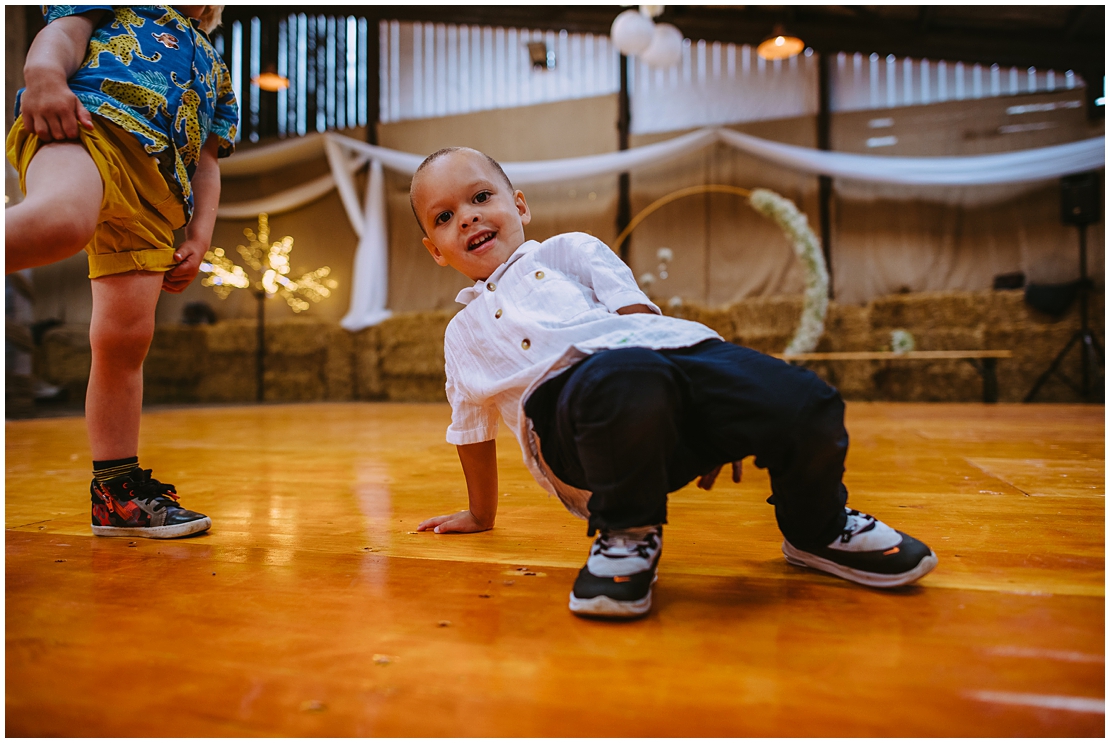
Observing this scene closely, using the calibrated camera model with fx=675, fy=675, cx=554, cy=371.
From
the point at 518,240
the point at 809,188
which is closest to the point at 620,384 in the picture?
the point at 518,240

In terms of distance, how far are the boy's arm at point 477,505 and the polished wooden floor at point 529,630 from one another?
28mm

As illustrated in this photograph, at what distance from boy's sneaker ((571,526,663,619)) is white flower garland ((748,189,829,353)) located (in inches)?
181

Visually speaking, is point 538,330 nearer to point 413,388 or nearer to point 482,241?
point 482,241

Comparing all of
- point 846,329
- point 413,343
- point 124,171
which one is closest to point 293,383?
point 413,343

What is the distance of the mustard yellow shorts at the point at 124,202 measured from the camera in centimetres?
93

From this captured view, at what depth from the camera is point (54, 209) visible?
81cm

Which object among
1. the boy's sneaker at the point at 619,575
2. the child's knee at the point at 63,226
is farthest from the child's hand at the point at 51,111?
the boy's sneaker at the point at 619,575

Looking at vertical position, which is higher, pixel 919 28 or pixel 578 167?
pixel 919 28

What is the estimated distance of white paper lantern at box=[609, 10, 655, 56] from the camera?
3.88 m

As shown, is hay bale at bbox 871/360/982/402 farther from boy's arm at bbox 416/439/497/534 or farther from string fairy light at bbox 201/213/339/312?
string fairy light at bbox 201/213/339/312

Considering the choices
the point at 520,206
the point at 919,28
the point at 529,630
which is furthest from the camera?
the point at 919,28

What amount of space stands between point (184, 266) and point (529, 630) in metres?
→ 0.88

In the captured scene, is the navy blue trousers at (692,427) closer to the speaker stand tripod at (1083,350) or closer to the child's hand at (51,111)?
the child's hand at (51,111)

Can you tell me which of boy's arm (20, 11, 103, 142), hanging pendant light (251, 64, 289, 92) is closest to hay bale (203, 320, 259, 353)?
hanging pendant light (251, 64, 289, 92)
